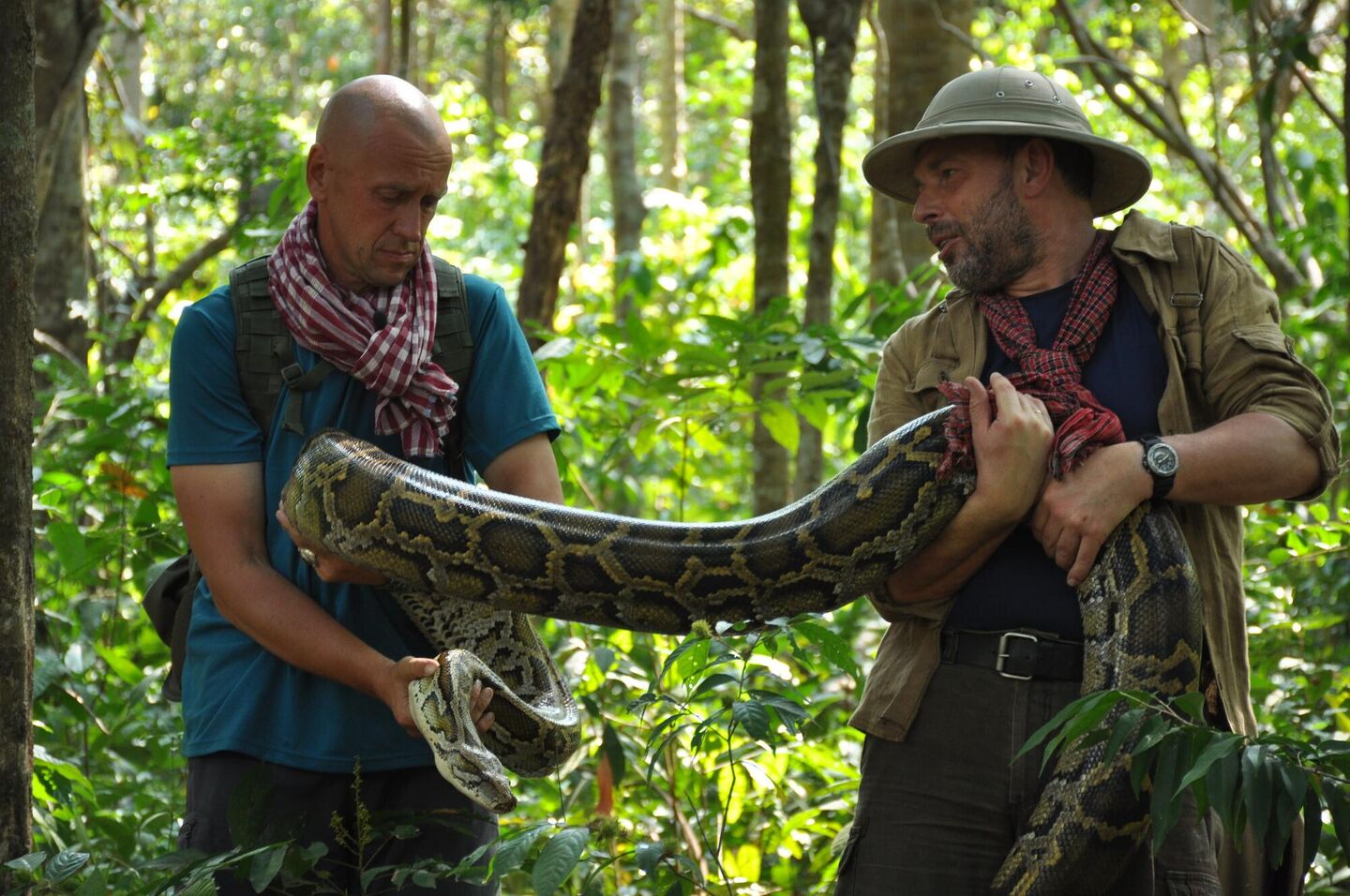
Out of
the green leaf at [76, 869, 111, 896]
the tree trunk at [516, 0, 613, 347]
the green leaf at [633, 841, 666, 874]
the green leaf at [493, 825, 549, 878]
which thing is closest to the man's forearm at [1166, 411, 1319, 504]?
the green leaf at [633, 841, 666, 874]

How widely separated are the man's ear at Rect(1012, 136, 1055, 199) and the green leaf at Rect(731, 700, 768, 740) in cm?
159

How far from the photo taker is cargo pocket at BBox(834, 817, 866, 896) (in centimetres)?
350

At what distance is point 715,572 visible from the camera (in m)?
3.60

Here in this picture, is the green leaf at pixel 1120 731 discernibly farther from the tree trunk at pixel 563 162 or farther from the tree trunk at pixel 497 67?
the tree trunk at pixel 497 67

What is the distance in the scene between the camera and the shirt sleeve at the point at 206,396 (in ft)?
11.3

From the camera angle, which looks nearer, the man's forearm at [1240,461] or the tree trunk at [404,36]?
the man's forearm at [1240,461]

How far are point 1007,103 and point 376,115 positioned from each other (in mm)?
1707

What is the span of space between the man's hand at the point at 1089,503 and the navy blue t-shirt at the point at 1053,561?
9cm

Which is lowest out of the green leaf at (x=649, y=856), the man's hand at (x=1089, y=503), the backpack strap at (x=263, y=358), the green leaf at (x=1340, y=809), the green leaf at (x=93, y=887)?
the green leaf at (x=93, y=887)

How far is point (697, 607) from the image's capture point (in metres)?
3.61

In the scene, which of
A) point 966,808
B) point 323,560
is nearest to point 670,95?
point 323,560

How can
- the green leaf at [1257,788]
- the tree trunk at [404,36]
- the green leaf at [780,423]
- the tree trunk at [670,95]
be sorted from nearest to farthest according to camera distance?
the green leaf at [1257,788] → the green leaf at [780,423] → the tree trunk at [404,36] → the tree trunk at [670,95]

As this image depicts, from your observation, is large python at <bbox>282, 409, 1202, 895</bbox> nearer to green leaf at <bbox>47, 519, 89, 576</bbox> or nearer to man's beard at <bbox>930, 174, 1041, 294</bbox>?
man's beard at <bbox>930, 174, 1041, 294</bbox>

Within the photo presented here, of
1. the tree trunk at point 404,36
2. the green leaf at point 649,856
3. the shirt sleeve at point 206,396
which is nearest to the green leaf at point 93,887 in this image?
the shirt sleeve at point 206,396
